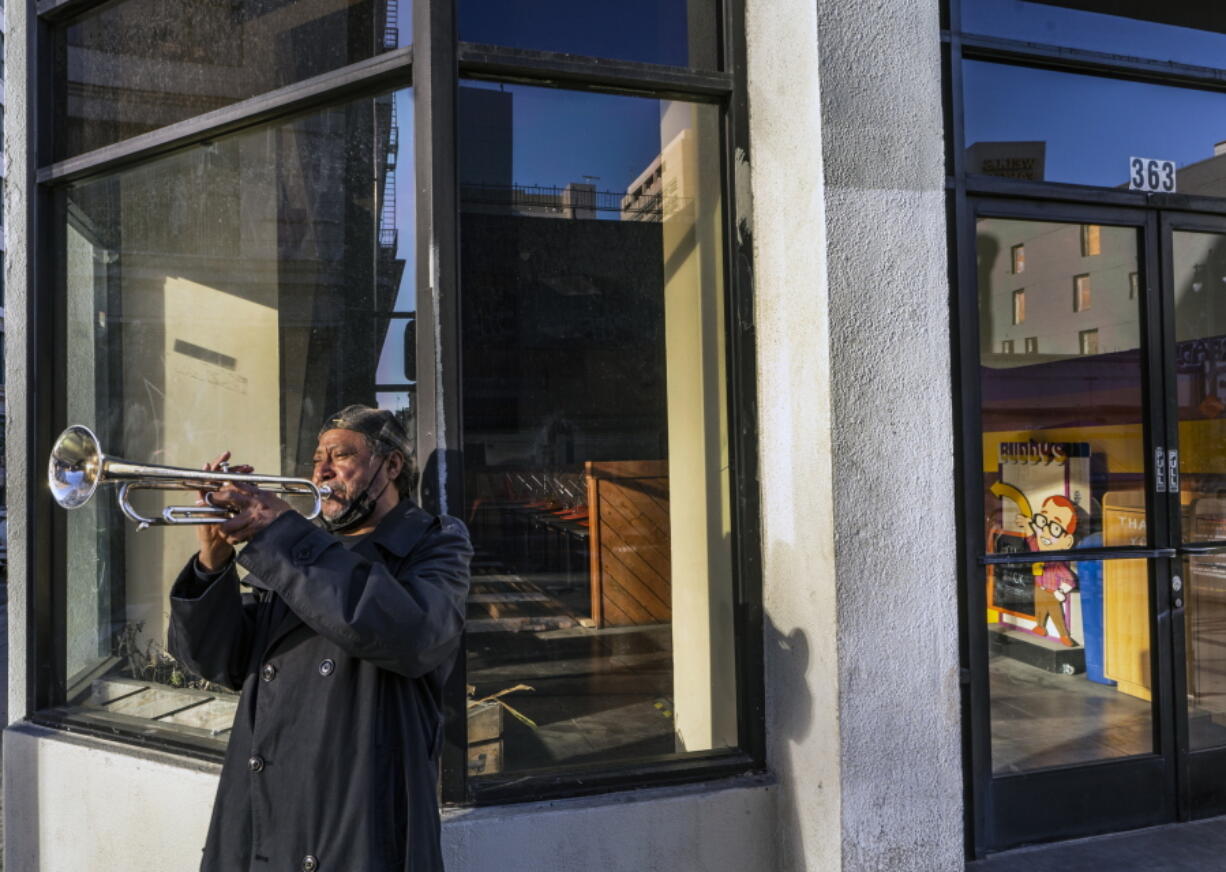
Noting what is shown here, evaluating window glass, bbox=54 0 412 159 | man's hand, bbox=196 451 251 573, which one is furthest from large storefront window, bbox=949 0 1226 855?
man's hand, bbox=196 451 251 573

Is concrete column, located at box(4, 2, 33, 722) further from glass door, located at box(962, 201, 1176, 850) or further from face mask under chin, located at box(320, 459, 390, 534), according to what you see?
glass door, located at box(962, 201, 1176, 850)

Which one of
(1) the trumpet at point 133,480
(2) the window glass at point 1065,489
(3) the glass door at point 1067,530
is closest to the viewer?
(1) the trumpet at point 133,480

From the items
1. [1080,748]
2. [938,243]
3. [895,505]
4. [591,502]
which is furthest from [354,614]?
[1080,748]

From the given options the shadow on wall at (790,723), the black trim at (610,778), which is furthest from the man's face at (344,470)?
the shadow on wall at (790,723)

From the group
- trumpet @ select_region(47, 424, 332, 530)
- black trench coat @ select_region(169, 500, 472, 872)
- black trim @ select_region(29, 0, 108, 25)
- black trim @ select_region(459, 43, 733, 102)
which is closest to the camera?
black trench coat @ select_region(169, 500, 472, 872)

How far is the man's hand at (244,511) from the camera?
2.11 meters

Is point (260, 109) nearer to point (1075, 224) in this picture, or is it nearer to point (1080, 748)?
point (1075, 224)

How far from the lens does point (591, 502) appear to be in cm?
364

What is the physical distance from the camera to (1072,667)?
4160 millimetres

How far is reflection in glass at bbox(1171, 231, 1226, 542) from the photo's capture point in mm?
4227

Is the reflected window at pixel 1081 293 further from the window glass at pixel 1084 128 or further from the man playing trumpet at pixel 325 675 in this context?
the man playing trumpet at pixel 325 675

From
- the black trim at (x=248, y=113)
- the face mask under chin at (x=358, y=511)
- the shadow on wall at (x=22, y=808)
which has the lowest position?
the shadow on wall at (x=22, y=808)

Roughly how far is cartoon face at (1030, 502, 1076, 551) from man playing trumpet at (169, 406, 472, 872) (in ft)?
9.34

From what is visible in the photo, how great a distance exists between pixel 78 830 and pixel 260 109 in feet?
10.2
